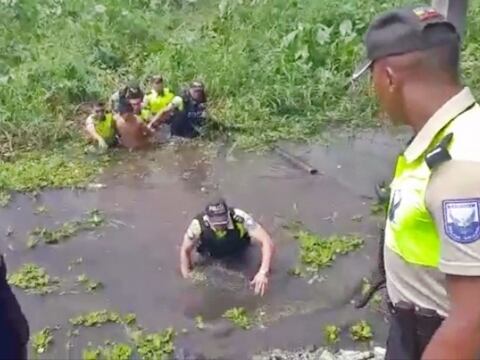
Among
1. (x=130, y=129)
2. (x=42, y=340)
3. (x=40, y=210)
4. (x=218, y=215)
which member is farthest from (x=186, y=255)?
(x=130, y=129)

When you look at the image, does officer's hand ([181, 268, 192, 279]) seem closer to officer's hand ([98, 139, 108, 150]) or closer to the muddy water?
the muddy water

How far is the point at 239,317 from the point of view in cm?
502

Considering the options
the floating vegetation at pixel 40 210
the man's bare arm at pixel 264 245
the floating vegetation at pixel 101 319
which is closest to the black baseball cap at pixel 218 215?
the man's bare arm at pixel 264 245

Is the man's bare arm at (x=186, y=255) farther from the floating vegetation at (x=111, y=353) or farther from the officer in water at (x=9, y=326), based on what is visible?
the officer in water at (x=9, y=326)

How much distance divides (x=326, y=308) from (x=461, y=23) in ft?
10.1

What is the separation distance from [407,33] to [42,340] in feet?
10.9

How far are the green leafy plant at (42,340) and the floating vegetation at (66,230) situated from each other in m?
1.23

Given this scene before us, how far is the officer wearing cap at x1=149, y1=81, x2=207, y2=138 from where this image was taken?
7902 mm

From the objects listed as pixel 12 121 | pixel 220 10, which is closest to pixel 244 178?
pixel 12 121

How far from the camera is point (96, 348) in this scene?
15.7 feet

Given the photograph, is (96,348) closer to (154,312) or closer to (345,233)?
(154,312)

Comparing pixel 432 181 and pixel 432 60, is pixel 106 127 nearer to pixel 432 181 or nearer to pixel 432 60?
pixel 432 60

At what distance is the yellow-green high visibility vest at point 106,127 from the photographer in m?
7.73

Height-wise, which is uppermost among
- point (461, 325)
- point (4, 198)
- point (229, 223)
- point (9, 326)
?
point (461, 325)
